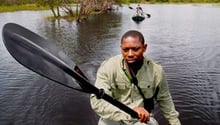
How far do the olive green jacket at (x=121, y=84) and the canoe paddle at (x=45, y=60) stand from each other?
216mm

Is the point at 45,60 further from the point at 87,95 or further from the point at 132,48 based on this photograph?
the point at 87,95

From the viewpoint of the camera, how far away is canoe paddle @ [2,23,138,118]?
3.18m

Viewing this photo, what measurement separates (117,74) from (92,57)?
12.1 meters

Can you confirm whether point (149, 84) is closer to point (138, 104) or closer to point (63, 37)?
point (138, 104)

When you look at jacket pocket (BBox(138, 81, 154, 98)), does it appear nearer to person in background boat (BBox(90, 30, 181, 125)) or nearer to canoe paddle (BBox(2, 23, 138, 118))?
person in background boat (BBox(90, 30, 181, 125))

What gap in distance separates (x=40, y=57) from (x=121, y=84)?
2.92ft

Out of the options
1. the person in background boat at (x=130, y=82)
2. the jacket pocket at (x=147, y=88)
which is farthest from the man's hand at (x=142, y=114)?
the jacket pocket at (x=147, y=88)

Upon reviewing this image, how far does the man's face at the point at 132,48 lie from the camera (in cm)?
339

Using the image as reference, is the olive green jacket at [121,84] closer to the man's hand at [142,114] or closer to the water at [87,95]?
the man's hand at [142,114]

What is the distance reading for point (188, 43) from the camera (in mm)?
20078

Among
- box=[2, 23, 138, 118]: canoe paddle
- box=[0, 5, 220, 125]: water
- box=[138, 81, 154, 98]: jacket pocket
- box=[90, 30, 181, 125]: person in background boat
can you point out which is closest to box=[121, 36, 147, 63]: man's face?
box=[90, 30, 181, 125]: person in background boat

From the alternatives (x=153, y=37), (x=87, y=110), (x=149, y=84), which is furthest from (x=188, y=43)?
(x=149, y=84)

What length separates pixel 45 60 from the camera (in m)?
3.31

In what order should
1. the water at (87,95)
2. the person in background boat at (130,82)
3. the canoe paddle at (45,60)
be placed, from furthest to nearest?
the water at (87,95), the person in background boat at (130,82), the canoe paddle at (45,60)
